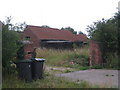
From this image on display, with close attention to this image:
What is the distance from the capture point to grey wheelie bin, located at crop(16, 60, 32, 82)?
827 cm

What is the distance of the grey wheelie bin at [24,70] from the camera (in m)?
8.27

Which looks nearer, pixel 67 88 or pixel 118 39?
pixel 67 88

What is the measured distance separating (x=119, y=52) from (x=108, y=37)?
1.26 meters

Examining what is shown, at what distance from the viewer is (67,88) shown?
675 cm

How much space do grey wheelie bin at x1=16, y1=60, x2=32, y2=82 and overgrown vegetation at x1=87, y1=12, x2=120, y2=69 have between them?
22.8 feet

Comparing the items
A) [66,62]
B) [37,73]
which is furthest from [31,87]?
[66,62]

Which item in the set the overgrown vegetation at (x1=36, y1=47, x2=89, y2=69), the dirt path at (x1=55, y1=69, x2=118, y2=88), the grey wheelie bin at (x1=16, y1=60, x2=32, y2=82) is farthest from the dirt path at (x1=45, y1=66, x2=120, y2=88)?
the overgrown vegetation at (x1=36, y1=47, x2=89, y2=69)

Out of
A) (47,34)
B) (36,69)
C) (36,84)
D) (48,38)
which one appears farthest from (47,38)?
(36,84)

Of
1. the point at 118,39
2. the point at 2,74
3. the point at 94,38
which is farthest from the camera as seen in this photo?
the point at 94,38

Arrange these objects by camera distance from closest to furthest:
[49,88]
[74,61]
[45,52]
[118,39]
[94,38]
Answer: [49,88] → [118,39] → [94,38] → [74,61] → [45,52]

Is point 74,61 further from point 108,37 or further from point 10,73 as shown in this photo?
point 10,73

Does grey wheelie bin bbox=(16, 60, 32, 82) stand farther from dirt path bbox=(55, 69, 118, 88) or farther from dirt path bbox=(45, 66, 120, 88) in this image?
dirt path bbox=(55, 69, 118, 88)

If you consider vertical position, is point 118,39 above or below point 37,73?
above

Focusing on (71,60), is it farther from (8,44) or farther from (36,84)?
(36,84)
